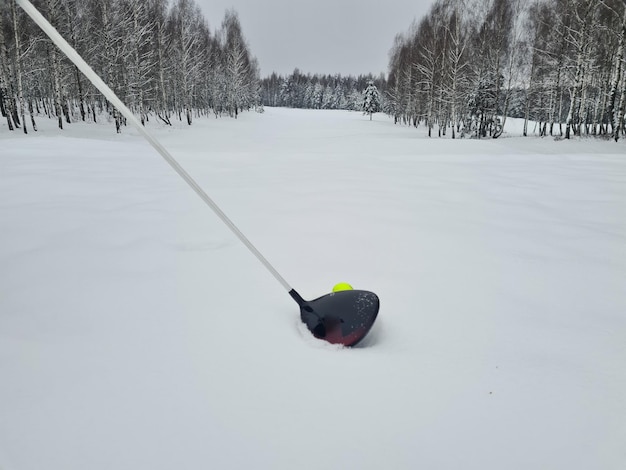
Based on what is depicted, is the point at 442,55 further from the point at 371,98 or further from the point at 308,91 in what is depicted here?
the point at 308,91

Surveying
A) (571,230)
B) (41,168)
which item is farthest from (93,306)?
(41,168)

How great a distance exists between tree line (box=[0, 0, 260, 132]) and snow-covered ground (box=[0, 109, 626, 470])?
542 inches

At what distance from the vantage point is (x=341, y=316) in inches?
59.3

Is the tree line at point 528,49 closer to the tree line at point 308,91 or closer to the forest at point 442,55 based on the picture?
the forest at point 442,55

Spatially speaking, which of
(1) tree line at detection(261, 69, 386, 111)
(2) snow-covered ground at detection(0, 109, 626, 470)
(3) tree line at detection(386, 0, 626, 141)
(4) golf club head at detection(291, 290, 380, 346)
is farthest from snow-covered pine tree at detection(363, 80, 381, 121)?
(4) golf club head at detection(291, 290, 380, 346)

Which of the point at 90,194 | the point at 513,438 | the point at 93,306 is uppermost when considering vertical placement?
the point at 90,194

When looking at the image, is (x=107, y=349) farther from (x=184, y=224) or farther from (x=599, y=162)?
(x=599, y=162)

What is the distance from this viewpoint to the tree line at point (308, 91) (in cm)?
7969

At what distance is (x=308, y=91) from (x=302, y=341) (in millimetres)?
86413

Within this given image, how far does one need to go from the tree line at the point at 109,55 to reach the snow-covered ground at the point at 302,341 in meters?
13.8

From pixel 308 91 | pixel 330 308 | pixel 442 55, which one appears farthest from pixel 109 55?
pixel 308 91

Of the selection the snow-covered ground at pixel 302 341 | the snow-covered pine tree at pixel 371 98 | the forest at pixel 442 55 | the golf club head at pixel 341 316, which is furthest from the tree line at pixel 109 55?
the snow-covered pine tree at pixel 371 98

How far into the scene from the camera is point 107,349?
135 centimetres

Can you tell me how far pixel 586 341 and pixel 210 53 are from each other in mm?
37983
